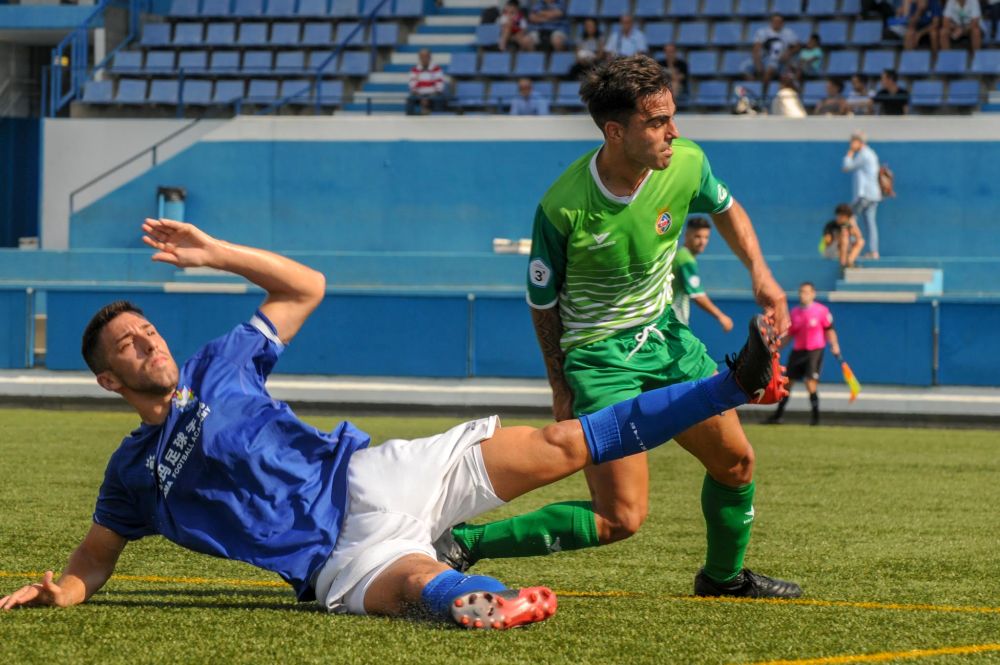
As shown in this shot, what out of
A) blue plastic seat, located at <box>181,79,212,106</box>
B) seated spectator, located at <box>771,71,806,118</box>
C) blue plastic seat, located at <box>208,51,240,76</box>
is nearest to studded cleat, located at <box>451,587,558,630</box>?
seated spectator, located at <box>771,71,806,118</box>

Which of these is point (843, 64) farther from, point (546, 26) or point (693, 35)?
point (546, 26)

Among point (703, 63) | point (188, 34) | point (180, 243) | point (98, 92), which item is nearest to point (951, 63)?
point (703, 63)

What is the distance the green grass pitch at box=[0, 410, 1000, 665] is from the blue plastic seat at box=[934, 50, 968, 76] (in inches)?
492

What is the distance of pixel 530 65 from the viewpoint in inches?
992

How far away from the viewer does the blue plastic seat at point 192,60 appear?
89.5 ft

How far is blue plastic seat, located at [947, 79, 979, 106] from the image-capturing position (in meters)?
22.5

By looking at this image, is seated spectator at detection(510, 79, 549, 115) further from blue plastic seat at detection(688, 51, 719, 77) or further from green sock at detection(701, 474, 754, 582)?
green sock at detection(701, 474, 754, 582)

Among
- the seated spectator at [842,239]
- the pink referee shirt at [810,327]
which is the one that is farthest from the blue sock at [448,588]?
the seated spectator at [842,239]

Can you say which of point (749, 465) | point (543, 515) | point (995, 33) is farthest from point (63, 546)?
point (995, 33)

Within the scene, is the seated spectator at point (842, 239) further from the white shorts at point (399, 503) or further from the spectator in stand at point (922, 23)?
the white shorts at point (399, 503)

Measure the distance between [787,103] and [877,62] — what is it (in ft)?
5.76

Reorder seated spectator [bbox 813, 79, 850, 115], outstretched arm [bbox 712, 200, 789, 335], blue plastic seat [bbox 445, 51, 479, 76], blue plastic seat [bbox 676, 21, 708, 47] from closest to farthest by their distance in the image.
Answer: outstretched arm [bbox 712, 200, 789, 335] → seated spectator [bbox 813, 79, 850, 115] → blue plastic seat [bbox 676, 21, 708, 47] → blue plastic seat [bbox 445, 51, 479, 76]

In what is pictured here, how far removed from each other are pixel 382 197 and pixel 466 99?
6.80ft

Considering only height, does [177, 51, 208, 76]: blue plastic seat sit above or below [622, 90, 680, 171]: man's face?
above
